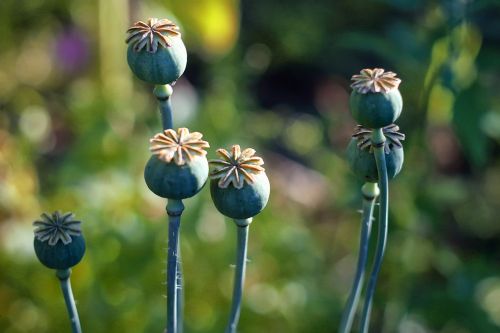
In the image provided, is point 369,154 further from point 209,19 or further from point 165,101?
point 209,19

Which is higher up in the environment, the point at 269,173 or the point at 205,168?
the point at 269,173

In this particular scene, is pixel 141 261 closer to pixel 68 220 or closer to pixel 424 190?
pixel 424 190

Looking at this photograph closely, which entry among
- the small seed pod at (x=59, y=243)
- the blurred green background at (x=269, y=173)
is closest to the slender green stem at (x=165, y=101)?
the small seed pod at (x=59, y=243)

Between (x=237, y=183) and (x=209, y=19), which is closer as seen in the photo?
(x=237, y=183)

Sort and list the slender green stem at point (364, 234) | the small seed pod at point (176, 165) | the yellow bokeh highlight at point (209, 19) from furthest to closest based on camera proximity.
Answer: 1. the yellow bokeh highlight at point (209, 19)
2. the slender green stem at point (364, 234)
3. the small seed pod at point (176, 165)

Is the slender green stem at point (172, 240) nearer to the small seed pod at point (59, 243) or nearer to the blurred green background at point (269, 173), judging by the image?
the small seed pod at point (59, 243)

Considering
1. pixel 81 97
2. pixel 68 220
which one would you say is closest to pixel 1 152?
pixel 81 97

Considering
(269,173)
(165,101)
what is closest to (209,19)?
(269,173)
